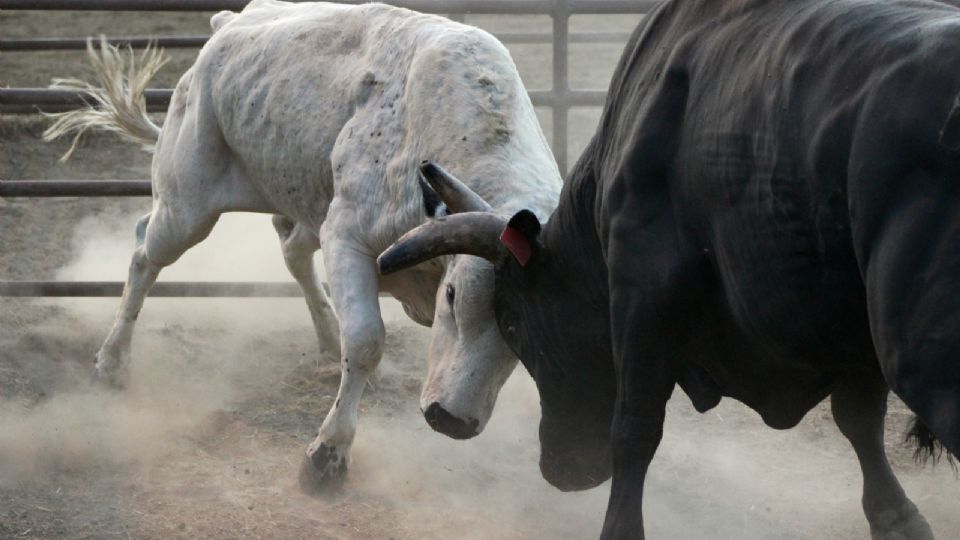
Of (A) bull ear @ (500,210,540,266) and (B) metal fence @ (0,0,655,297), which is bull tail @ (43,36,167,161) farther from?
(A) bull ear @ (500,210,540,266)

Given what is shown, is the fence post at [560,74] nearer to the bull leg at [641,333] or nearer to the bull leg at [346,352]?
the bull leg at [346,352]

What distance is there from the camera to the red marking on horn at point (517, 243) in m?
3.98

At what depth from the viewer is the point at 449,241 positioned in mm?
4055

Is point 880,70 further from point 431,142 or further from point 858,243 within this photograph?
point 431,142

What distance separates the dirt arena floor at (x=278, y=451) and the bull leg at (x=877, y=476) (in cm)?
50

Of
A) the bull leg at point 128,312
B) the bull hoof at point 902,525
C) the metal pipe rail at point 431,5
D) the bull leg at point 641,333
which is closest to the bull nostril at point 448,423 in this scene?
the bull leg at point 641,333

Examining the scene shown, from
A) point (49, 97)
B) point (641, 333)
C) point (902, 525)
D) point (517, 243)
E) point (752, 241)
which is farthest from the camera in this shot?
point (49, 97)

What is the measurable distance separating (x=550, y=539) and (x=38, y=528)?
5.31ft

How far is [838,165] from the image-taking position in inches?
104

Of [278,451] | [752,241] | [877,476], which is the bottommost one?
[278,451]

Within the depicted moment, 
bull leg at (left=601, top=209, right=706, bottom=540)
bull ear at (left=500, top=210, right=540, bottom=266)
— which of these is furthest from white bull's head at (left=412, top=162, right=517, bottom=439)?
bull leg at (left=601, top=209, right=706, bottom=540)

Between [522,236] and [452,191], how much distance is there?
0.33 m

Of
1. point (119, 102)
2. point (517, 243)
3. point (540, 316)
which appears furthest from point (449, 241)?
point (119, 102)

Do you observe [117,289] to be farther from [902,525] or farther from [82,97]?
[902,525]
